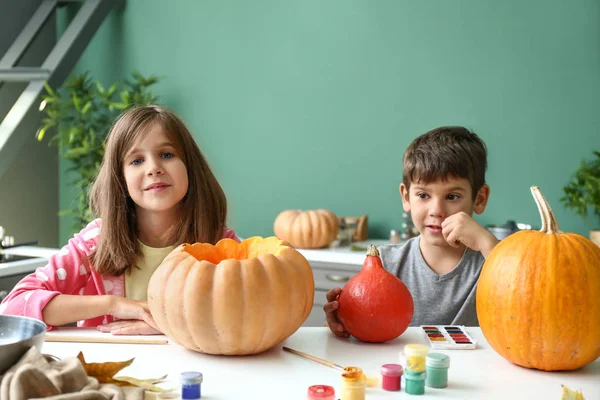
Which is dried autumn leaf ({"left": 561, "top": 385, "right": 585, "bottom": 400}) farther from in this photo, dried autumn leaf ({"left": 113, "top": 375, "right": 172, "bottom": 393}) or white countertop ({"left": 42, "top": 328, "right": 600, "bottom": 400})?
dried autumn leaf ({"left": 113, "top": 375, "right": 172, "bottom": 393})

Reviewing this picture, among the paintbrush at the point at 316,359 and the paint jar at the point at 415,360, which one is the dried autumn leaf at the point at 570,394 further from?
the paintbrush at the point at 316,359

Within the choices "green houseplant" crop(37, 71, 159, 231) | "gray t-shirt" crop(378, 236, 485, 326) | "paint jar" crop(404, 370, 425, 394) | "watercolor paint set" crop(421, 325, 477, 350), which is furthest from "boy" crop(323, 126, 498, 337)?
"green houseplant" crop(37, 71, 159, 231)

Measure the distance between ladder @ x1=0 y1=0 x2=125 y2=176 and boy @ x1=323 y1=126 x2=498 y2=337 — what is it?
8.83 ft

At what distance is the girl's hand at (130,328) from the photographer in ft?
4.43

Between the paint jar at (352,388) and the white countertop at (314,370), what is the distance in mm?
57

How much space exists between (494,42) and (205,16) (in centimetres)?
175

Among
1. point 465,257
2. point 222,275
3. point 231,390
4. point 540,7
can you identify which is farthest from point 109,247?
point 540,7

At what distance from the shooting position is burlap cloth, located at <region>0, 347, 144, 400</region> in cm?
88

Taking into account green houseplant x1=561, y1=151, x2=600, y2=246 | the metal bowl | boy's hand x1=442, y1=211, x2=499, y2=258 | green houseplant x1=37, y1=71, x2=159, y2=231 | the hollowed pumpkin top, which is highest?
green houseplant x1=37, y1=71, x2=159, y2=231

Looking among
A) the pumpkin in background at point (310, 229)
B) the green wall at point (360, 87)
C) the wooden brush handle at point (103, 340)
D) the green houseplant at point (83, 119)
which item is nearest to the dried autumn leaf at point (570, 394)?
the wooden brush handle at point (103, 340)

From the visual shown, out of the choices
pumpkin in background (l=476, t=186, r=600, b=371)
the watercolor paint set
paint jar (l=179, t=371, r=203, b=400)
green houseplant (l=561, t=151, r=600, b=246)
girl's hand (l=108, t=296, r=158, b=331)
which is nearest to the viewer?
paint jar (l=179, t=371, r=203, b=400)

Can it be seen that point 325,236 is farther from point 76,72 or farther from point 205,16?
point 76,72

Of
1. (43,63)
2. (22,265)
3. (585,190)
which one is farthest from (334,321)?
(43,63)

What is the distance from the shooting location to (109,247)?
67.2 inches
